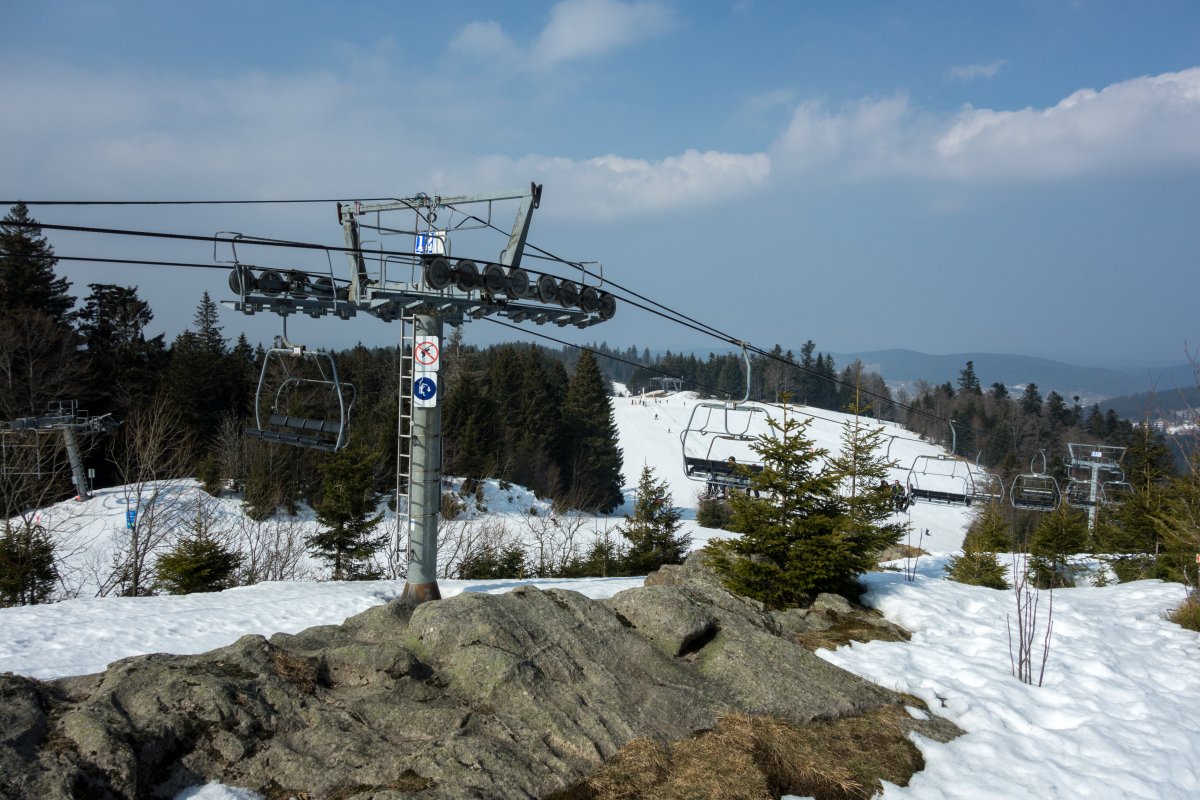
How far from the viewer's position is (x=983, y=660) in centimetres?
1014

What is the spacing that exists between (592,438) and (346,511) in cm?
4286

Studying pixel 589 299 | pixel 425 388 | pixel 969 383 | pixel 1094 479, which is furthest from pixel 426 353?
pixel 969 383

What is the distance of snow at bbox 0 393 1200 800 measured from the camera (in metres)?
7.01

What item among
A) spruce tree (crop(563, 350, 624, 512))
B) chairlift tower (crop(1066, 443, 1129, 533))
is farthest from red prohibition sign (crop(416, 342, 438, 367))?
spruce tree (crop(563, 350, 624, 512))

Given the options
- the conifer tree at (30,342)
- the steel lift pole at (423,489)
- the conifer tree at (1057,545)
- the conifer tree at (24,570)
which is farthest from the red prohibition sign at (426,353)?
the conifer tree at (30,342)

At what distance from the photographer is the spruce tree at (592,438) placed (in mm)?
65062

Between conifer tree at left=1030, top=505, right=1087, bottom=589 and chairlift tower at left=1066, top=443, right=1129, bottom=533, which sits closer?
conifer tree at left=1030, top=505, right=1087, bottom=589

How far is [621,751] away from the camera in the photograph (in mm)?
6562

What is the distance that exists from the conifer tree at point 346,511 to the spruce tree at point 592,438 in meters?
38.4

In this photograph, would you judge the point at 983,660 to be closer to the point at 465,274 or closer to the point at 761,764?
the point at 761,764

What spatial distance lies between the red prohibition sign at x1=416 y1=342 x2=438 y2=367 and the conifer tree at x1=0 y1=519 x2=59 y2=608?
11.8 m

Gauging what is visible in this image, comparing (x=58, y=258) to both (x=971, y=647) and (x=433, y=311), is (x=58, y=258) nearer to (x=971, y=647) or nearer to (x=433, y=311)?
(x=433, y=311)

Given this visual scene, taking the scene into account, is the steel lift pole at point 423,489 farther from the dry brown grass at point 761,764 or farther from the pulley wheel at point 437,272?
the dry brown grass at point 761,764

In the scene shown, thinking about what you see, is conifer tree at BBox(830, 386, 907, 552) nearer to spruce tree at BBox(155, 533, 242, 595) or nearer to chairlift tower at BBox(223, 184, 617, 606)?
chairlift tower at BBox(223, 184, 617, 606)
